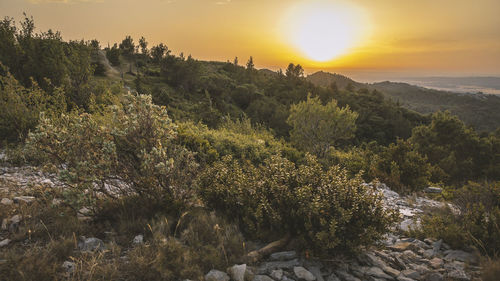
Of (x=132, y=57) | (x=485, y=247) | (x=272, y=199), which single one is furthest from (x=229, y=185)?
(x=132, y=57)

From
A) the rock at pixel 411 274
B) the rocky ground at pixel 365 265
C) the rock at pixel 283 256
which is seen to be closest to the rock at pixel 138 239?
the rocky ground at pixel 365 265

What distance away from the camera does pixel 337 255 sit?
327 cm

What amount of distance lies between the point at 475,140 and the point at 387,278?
119 ft

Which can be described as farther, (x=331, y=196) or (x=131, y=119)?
(x=131, y=119)

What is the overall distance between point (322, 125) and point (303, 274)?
48.3 ft

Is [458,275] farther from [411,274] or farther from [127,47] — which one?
[127,47]

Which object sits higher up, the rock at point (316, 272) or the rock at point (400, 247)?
the rock at point (316, 272)

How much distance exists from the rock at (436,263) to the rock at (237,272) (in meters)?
2.56

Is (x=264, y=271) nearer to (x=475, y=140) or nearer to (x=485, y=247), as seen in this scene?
(x=485, y=247)

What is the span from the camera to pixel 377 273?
3080mm

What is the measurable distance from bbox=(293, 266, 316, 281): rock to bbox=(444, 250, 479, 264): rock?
217 cm

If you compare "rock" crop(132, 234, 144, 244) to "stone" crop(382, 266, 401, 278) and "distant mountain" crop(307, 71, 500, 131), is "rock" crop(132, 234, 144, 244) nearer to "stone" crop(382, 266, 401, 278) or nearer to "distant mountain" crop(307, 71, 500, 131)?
"stone" crop(382, 266, 401, 278)

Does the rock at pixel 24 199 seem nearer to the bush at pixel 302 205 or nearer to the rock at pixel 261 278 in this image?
the bush at pixel 302 205

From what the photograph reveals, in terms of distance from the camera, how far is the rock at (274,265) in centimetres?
301
